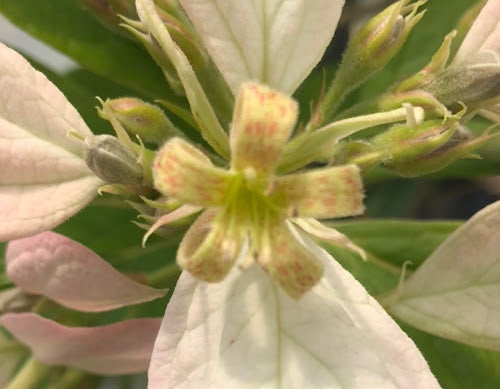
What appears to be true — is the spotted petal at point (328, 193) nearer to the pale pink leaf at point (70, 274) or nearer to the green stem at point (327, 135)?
the green stem at point (327, 135)

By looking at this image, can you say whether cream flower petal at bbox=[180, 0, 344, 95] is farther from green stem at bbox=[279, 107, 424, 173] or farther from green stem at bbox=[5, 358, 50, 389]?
green stem at bbox=[5, 358, 50, 389]

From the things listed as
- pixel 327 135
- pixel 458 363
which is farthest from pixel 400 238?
pixel 327 135

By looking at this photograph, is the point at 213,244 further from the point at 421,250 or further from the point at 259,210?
the point at 421,250

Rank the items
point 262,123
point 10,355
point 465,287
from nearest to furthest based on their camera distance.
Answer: point 262,123, point 465,287, point 10,355

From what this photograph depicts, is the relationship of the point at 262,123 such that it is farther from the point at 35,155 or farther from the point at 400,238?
the point at 400,238

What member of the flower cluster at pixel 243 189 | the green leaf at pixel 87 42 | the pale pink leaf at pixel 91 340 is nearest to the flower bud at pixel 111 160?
the flower cluster at pixel 243 189

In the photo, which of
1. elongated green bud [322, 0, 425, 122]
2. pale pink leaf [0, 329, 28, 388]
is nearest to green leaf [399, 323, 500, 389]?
elongated green bud [322, 0, 425, 122]
